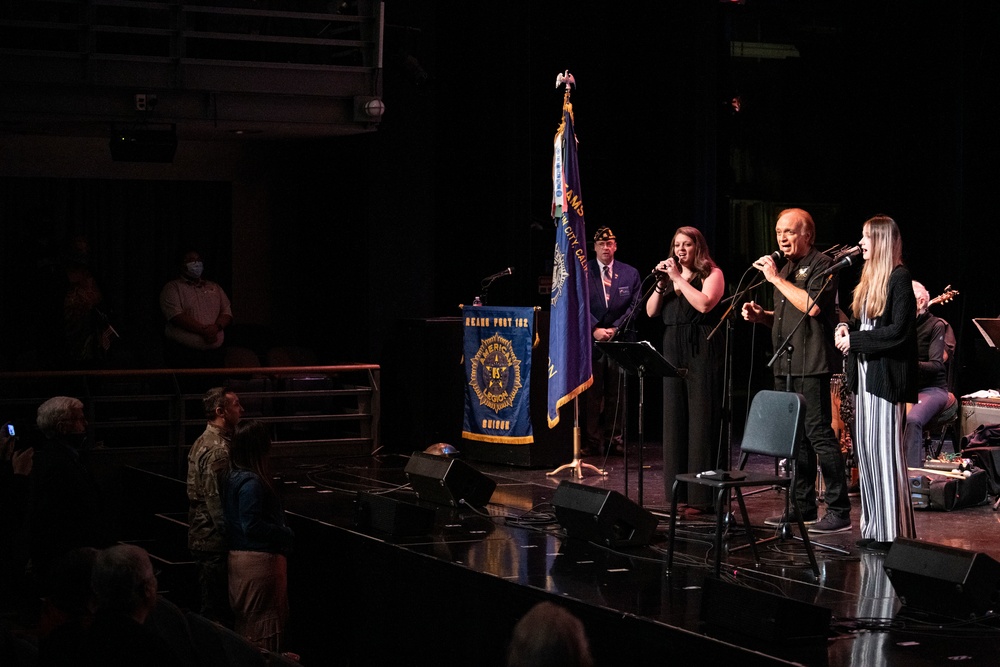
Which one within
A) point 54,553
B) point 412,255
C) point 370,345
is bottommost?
point 54,553

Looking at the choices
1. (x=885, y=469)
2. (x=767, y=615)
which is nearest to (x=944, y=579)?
(x=767, y=615)

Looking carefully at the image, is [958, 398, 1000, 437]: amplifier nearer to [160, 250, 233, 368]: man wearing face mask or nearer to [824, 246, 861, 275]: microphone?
[824, 246, 861, 275]: microphone

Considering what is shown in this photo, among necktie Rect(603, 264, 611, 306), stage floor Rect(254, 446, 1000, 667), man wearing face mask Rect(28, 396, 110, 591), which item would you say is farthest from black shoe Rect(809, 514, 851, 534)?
man wearing face mask Rect(28, 396, 110, 591)

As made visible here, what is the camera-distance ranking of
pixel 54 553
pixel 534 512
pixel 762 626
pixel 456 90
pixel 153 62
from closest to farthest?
pixel 762 626
pixel 54 553
pixel 534 512
pixel 153 62
pixel 456 90

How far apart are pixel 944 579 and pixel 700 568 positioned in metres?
1.37

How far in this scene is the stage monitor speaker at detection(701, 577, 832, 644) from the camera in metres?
4.60

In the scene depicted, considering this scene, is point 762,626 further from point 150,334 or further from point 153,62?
point 150,334

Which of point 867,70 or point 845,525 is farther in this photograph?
point 867,70

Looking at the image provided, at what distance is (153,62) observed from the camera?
10312 mm

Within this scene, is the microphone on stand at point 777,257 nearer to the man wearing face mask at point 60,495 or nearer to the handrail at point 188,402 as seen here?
the man wearing face mask at point 60,495

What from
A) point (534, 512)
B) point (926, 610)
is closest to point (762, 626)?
point (926, 610)

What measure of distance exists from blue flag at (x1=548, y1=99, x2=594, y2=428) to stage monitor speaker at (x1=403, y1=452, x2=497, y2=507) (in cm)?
147

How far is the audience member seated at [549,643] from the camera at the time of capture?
2.81m

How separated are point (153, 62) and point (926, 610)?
7.77 m
